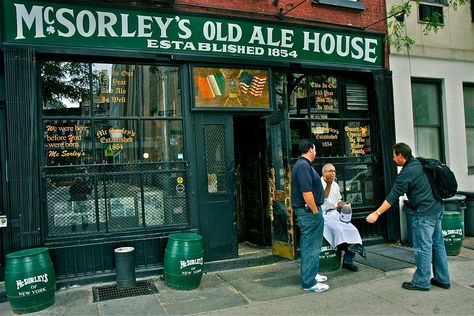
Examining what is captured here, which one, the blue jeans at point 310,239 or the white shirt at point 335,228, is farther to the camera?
the white shirt at point 335,228

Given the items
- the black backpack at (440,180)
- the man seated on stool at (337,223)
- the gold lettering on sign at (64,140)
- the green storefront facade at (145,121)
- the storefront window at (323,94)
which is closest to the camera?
the black backpack at (440,180)

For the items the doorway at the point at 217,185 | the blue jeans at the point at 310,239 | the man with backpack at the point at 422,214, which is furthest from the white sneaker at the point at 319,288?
the doorway at the point at 217,185

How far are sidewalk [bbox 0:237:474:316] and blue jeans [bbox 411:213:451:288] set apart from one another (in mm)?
182

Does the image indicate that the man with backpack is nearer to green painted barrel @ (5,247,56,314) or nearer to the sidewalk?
the sidewalk

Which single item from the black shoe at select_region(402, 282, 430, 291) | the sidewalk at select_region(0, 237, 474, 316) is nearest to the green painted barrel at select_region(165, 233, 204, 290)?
the sidewalk at select_region(0, 237, 474, 316)

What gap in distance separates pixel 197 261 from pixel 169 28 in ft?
11.9

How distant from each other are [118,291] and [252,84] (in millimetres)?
4002

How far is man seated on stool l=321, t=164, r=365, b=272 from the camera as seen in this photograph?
21.0ft

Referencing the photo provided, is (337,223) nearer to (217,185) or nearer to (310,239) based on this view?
(310,239)

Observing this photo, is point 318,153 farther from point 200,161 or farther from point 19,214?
point 19,214

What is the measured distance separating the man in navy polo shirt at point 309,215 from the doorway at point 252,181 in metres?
2.21

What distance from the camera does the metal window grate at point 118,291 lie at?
577 centimetres

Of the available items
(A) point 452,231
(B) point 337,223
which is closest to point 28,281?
(B) point 337,223

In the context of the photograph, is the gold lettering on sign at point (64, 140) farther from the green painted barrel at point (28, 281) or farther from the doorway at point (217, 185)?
the doorway at point (217, 185)
